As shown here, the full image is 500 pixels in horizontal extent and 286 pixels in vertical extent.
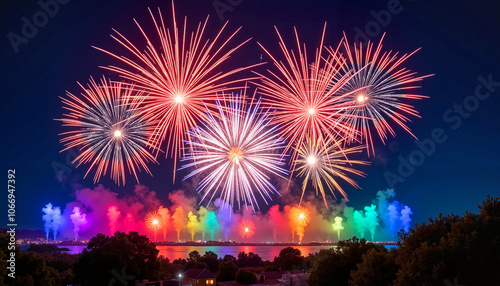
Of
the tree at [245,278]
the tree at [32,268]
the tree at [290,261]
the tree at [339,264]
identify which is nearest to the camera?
the tree at [32,268]

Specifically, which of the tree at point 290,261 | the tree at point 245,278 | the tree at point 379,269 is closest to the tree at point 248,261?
the tree at point 290,261

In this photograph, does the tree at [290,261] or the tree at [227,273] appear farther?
A: the tree at [290,261]

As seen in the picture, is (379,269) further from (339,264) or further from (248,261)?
(248,261)

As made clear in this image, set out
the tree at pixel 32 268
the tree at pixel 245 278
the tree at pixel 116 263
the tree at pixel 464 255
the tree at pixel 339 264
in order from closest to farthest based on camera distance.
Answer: the tree at pixel 464 255, the tree at pixel 32 268, the tree at pixel 339 264, the tree at pixel 116 263, the tree at pixel 245 278

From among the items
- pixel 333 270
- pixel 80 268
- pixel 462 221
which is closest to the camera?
pixel 462 221

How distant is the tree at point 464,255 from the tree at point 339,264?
1139cm

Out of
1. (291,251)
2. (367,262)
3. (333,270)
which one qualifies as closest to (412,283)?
(367,262)

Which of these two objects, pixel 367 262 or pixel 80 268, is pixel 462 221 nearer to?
pixel 367 262

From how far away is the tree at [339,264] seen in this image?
120ft

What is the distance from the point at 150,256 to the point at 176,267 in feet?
127

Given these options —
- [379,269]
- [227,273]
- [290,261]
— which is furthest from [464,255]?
[290,261]

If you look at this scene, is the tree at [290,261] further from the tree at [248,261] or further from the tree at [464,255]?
the tree at [464,255]

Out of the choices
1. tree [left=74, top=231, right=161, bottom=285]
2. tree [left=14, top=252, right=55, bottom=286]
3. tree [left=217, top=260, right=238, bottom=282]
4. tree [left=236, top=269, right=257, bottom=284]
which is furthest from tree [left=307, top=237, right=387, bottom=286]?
tree [left=217, top=260, right=238, bottom=282]

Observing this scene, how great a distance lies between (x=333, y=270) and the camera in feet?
120
